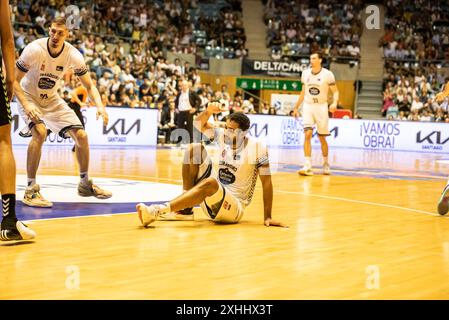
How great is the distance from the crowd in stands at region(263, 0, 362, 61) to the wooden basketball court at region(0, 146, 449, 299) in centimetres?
2308

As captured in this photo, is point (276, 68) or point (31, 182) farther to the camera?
point (276, 68)

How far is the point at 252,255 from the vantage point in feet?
18.2

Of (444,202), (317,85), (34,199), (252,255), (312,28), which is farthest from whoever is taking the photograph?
(312,28)

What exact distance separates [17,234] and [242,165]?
2.27 metres

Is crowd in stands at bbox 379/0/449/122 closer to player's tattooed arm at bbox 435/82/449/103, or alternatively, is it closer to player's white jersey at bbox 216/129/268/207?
player's tattooed arm at bbox 435/82/449/103

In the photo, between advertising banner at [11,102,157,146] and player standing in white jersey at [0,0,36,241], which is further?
advertising banner at [11,102,157,146]

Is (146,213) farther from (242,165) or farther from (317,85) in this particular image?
(317,85)

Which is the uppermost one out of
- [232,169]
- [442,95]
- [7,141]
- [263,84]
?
[263,84]

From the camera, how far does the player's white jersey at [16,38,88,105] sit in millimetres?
8008

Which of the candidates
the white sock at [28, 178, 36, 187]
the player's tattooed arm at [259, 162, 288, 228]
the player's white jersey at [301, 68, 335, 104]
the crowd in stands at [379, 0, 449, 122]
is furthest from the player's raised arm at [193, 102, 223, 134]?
the crowd in stands at [379, 0, 449, 122]

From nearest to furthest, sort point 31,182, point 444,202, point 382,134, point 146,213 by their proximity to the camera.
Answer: point 146,213, point 31,182, point 444,202, point 382,134

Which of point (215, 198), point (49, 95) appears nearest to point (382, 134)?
point (49, 95)

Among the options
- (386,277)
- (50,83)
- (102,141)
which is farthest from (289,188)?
(102,141)
